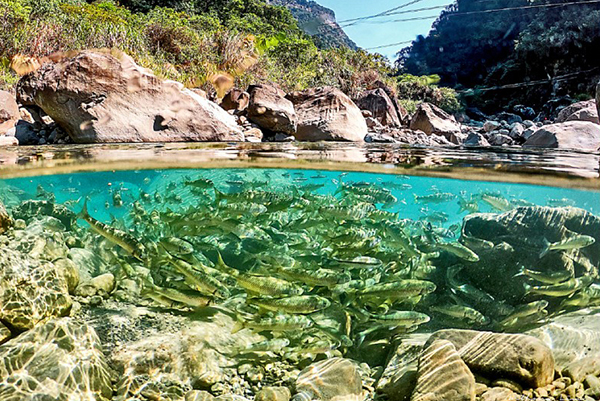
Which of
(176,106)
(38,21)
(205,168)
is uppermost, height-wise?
(38,21)

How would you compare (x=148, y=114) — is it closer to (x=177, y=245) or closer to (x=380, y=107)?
(x=177, y=245)

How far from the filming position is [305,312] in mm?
3980

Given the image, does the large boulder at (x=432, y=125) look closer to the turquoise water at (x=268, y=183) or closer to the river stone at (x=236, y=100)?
the turquoise water at (x=268, y=183)

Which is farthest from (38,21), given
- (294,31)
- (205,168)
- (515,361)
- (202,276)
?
(294,31)

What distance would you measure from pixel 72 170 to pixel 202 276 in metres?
6.12

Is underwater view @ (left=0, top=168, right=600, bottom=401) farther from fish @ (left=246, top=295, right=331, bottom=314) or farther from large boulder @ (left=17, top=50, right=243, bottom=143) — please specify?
large boulder @ (left=17, top=50, right=243, bottom=143)

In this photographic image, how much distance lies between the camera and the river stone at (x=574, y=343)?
431cm

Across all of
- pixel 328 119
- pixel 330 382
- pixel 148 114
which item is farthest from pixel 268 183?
pixel 330 382

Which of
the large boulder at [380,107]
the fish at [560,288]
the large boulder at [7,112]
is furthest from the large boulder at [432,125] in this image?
the large boulder at [7,112]

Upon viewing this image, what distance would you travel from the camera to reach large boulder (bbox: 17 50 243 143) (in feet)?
32.8

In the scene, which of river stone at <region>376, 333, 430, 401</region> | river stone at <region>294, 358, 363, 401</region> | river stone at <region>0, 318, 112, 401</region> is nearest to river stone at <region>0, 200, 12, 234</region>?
river stone at <region>0, 318, 112, 401</region>

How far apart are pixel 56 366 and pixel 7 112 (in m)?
10.9

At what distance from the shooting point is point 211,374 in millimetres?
4047

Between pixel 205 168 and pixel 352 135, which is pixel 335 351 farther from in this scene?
pixel 352 135
